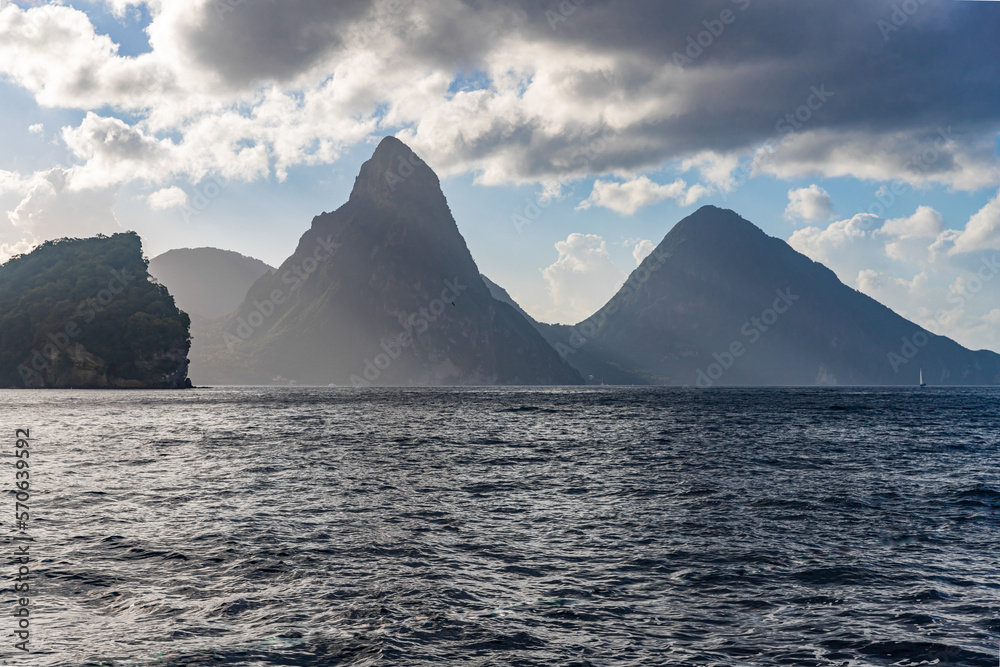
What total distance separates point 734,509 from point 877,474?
16.5m

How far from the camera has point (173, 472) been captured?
112 feet

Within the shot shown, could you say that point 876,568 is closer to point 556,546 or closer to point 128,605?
point 556,546

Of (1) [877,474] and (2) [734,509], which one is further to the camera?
(1) [877,474]

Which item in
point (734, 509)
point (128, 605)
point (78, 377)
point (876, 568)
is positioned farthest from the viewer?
point (78, 377)

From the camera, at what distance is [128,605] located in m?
13.5

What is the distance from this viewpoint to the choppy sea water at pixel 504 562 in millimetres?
11594

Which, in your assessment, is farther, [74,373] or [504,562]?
[74,373]

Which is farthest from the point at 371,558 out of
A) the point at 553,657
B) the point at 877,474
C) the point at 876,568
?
the point at 877,474

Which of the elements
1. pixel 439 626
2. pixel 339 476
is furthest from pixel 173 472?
pixel 439 626

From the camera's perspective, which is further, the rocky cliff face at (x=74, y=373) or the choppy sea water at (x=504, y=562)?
the rocky cliff face at (x=74, y=373)

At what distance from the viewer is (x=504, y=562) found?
681 inches

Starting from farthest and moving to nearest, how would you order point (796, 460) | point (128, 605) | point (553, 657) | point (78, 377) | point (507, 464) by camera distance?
point (78, 377), point (796, 460), point (507, 464), point (128, 605), point (553, 657)

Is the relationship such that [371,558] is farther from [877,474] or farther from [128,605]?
[877,474]

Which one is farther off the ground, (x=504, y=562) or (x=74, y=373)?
(x=74, y=373)
